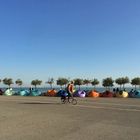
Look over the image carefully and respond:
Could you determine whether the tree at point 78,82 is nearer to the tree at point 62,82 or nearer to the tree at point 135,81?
the tree at point 62,82

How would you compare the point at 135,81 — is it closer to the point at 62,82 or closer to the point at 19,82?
the point at 62,82

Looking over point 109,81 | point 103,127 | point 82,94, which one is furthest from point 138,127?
point 109,81

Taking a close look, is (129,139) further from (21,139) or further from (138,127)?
(21,139)

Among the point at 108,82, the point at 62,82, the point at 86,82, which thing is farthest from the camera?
the point at 86,82

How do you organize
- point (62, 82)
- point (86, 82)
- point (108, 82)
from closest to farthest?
point (108, 82) < point (62, 82) < point (86, 82)

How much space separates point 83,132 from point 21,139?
7.95ft

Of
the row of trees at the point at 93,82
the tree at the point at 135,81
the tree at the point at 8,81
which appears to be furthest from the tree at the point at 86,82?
the tree at the point at 8,81

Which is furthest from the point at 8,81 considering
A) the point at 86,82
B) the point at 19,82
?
the point at 86,82

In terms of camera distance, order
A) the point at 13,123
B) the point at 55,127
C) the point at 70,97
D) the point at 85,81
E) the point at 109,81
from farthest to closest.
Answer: the point at 85,81, the point at 109,81, the point at 70,97, the point at 13,123, the point at 55,127

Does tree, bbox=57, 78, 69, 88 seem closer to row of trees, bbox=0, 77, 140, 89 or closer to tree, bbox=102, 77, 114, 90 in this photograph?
row of trees, bbox=0, 77, 140, 89

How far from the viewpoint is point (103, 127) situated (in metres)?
12.5

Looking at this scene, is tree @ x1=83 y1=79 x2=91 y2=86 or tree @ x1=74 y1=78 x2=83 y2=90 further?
tree @ x1=83 y1=79 x2=91 y2=86

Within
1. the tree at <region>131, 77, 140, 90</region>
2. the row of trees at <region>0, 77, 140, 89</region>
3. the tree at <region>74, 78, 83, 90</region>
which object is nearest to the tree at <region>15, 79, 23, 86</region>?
the row of trees at <region>0, 77, 140, 89</region>

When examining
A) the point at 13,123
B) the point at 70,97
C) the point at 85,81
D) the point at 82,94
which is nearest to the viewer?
the point at 13,123
